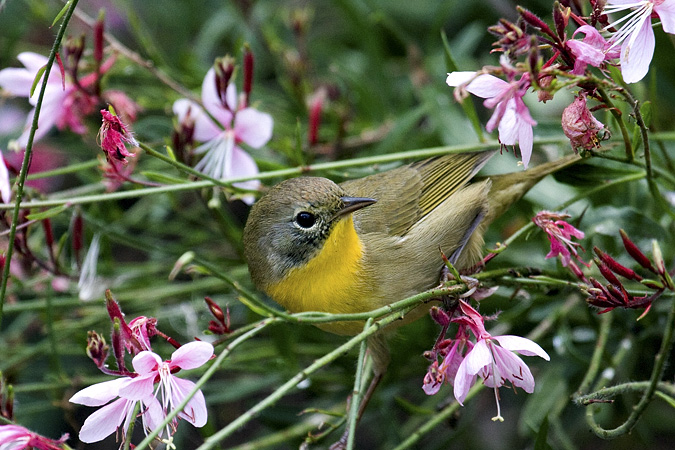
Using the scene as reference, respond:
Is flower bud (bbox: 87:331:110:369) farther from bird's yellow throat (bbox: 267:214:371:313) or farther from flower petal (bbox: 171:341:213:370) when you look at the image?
bird's yellow throat (bbox: 267:214:371:313)

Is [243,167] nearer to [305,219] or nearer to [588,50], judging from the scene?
[305,219]

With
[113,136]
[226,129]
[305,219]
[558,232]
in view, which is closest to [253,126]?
[226,129]

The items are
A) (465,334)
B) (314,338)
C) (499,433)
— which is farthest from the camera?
(499,433)

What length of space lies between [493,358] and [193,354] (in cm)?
61

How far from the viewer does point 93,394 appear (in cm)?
126

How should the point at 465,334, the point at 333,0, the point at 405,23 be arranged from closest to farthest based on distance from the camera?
the point at 465,334
the point at 333,0
the point at 405,23

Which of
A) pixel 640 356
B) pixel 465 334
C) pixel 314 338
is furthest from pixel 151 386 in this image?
pixel 640 356

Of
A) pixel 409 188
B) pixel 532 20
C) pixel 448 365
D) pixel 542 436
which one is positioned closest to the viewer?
pixel 532 20

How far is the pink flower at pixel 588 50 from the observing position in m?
1.20

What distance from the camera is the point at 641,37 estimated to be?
128 cm

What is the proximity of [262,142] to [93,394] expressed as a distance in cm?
107

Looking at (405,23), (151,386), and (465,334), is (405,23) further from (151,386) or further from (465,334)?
(151,386)

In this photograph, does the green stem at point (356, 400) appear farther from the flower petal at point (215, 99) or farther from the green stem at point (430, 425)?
the flower petal at point (215, 99)

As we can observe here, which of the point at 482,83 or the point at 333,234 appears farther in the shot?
the point at 333,234
